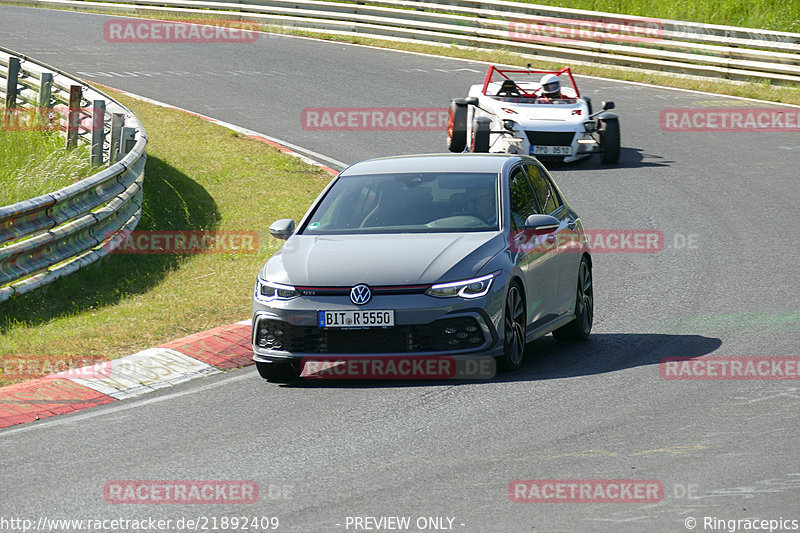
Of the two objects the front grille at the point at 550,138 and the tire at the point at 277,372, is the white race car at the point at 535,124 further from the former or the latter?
the tire at the point at 277,372

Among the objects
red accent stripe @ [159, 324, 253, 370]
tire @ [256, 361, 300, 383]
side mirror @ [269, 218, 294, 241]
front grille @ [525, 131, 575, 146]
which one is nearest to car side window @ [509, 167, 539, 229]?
side mirror @ [269, 218, 294, 241]

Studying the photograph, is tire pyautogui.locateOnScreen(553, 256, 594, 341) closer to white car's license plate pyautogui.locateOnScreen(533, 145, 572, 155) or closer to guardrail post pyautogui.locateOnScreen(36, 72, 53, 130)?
white car's license plate pyautogui.locateOnScreen(533, 145, 572, 155)

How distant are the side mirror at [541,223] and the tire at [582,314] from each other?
46.4 inches

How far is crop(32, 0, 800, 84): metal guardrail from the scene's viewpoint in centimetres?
2814

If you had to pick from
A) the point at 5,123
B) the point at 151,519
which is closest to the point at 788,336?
the point at 151,519

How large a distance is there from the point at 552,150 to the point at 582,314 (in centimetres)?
958

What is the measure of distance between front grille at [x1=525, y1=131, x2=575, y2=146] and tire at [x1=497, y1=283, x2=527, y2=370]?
10729 millimetres

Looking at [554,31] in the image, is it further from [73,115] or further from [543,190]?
[543,190]

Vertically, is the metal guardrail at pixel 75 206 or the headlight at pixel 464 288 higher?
the headlight at pixel 464 288

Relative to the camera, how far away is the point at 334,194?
33.2 ft

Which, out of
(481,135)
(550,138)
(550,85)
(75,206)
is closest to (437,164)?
(75,206)

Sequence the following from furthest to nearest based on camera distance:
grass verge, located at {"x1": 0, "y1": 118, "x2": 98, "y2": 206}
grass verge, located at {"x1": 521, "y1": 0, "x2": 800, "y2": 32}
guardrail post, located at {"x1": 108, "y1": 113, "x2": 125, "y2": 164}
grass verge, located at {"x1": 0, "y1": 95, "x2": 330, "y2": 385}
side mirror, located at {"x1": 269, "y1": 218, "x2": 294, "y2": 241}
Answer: grass verge, located at {"x1": 521, "y1": 0, "x2": 800, "y2": 32} < guardrail post, located at {"x1": 108, "y1": 113, "x2": 125, "y2": 164} < grass verge, located at {"x1": 0, "y1": 118, "x2": 98, "y2": 206} < grass verge, located at {"x1": 0, "y1": 95, "x2": 330, "y2": 385} < side mirror, located at {"x1": 269, "y1": 218, "x2": 294, "y2": 241}

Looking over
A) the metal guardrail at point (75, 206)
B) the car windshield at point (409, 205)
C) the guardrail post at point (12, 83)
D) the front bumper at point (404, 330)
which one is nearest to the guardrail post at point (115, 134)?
the metal guardrail at point (75, 206)

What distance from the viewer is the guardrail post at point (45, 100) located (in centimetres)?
1808
